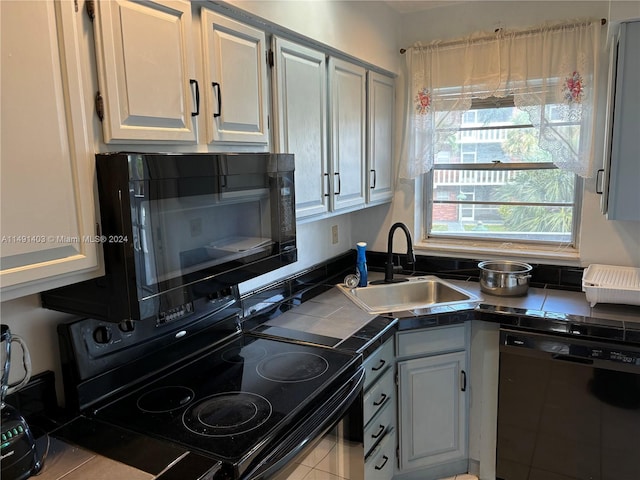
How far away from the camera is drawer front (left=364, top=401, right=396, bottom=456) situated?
1875 millimetres

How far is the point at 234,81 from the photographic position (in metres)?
1.48

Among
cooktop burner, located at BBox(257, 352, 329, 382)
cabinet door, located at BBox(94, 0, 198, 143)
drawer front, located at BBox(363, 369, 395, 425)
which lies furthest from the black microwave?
drawer front, located at BBox(363, 369, 395, 425)

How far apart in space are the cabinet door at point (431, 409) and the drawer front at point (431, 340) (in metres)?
0.04

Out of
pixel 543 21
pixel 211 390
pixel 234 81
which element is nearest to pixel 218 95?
pixel 234 81

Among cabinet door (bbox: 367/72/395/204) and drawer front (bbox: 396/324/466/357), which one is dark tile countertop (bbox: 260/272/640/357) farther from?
cabinet door (bbox: 367/72/395/204)

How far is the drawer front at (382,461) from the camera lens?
74.9 inches

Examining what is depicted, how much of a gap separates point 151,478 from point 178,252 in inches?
20.4

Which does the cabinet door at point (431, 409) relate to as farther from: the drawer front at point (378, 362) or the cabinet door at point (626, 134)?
the cabinet door at point (626, 134)

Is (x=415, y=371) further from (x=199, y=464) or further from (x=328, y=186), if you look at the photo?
(x=199, y=464)

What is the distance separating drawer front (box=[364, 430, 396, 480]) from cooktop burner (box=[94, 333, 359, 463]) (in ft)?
1.74

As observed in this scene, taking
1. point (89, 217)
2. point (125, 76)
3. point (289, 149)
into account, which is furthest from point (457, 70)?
point (89, 217)

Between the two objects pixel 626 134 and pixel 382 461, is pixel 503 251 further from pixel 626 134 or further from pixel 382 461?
pixel 382 461

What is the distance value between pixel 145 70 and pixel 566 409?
6.72ft

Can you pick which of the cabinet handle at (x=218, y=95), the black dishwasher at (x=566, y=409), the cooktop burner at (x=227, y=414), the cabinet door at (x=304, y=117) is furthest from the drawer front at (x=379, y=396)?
the cabinet handle at (x=218, y=95)
